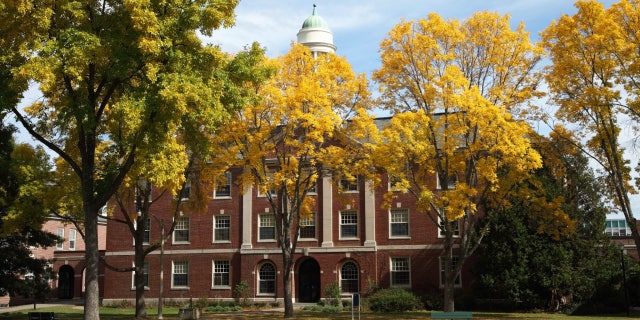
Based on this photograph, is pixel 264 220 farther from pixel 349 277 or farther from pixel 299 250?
pixel 349 277

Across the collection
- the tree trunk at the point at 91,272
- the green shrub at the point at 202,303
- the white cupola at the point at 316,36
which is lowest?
the green shrub at the point at 202,303

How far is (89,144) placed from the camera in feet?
77.5

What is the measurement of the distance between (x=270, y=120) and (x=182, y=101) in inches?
427

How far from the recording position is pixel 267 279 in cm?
4616

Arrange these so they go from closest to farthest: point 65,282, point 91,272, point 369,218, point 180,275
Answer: point 91,272 < point 369,218 < point 180,275 < point 65,282

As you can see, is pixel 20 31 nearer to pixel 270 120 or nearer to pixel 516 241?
pixel 270 120

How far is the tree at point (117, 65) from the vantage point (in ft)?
65.9

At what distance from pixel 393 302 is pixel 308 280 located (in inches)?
340

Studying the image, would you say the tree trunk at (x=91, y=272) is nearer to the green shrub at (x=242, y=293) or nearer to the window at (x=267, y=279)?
the green shrub at (x=242, y=293)

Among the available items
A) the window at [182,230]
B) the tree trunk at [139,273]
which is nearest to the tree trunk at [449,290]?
the tree trunk at [139,273]

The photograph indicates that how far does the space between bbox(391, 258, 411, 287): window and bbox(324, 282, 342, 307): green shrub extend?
12.0ft

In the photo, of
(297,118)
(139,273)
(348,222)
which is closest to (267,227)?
(348,222)

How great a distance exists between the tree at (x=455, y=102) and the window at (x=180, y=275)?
79.3 feet

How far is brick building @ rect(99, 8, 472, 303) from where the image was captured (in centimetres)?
4388
